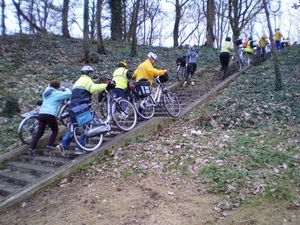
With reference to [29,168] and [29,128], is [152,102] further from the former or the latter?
[29,168]

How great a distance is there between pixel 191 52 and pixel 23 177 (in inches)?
354

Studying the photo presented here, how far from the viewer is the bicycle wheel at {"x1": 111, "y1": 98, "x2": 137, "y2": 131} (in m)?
7.96

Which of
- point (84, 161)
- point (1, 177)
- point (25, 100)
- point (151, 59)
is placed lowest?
point (1, 177)

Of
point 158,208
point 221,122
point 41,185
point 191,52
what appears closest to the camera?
point 158,208

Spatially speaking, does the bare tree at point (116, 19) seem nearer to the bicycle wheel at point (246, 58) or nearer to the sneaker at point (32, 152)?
the bicycle wheel at point (246, 58)

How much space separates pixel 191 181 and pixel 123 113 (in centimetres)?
316

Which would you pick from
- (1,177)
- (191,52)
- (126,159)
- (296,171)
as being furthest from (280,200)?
(191,52)

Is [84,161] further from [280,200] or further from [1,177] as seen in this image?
[280,200]

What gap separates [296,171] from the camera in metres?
5.88

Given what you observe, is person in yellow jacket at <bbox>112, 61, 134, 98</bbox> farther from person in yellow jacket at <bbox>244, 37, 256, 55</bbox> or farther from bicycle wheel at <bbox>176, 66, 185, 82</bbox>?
person in yellow jacket at <bbox>244, 37, 256, 55</bbox>

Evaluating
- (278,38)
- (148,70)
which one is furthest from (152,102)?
(278,38)

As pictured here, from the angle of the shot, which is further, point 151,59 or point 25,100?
point 25,100

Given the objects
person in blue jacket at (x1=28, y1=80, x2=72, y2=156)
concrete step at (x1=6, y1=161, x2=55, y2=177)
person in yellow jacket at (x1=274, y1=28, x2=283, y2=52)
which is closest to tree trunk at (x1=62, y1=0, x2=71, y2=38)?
person in yellow jacket at (x1=274, y1=28, x2=283, y2=52)

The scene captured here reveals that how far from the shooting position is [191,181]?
5715 millimetres
